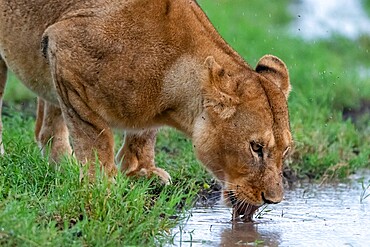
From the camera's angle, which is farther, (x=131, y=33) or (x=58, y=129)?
(x=58, y=129)

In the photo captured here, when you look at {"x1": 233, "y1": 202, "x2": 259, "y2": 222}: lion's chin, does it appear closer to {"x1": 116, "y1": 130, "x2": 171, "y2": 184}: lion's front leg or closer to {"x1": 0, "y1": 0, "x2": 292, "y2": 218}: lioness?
{"x1": 0, "y1": 0, "x2": 292, "y2": 218}: lioness

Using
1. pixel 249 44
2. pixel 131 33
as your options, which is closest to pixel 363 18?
pixel 249 44

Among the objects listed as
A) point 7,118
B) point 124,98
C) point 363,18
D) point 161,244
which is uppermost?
point 124,98

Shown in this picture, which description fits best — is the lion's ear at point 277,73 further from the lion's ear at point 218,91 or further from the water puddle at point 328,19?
the water puddle at point 328,19

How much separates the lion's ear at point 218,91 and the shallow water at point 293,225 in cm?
69

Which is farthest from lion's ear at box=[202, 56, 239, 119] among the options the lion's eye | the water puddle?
the water puddle

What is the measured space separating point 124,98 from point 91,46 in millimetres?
380

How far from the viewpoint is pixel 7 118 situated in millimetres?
8438

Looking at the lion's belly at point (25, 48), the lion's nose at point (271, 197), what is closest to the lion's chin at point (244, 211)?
the lion's nose at point (271, 197)

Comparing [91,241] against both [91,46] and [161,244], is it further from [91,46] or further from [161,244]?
[91,46]

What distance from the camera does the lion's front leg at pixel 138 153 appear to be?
7.32 m

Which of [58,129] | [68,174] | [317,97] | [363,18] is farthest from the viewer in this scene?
[363,18]

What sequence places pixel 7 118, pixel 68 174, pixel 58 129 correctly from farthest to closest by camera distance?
pixel 7 118 → pixel 58 129 → pixel 68 174

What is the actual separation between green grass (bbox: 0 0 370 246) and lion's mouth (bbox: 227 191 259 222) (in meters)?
0.24
